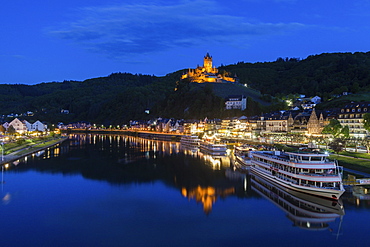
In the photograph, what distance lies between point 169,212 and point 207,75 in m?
131

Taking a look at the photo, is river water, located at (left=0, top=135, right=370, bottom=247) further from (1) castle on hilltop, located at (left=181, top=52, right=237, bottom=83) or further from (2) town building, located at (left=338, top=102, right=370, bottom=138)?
(1) castle on hilltop, located at (left=181, top=52, right=237, bottom=83)

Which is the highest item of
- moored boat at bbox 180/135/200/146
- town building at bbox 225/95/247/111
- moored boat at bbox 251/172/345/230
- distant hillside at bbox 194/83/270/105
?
distant hillside at bbox 194/83/270/105

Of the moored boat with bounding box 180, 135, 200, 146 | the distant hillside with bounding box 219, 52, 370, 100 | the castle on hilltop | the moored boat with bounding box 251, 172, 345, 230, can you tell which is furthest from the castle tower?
the moored boat with bounding box 251, 172, 345, 230

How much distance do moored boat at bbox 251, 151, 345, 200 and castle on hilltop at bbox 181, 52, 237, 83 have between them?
4719 inches

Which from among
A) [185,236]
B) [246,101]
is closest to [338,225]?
[185,236]

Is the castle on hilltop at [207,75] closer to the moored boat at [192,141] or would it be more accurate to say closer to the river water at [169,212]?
the moored boat at [192,141]

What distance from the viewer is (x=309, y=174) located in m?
28.7

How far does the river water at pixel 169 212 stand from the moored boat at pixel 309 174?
3.05 ft

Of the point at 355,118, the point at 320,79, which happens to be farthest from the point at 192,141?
the point at 320,79

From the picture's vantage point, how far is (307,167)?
28.8 metres

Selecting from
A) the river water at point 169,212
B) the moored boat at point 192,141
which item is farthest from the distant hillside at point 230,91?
the river water at point 169,212

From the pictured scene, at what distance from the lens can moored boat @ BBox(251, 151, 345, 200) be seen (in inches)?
1055

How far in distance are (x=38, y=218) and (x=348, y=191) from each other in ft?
81.3

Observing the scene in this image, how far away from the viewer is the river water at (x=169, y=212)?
20031 mm
